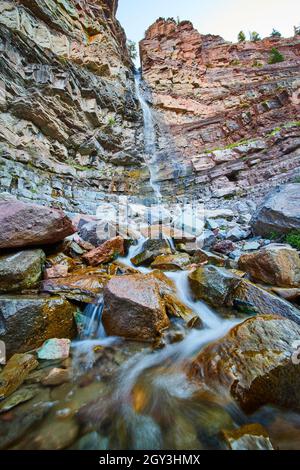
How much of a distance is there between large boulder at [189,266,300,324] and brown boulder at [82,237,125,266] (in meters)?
2.13

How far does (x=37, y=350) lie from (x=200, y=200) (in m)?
12.9

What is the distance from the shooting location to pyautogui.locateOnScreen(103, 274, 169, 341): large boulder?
284 centimetres

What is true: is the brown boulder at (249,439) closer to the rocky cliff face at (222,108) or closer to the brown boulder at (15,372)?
the brown boulder at (15,372)

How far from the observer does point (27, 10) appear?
13961mm

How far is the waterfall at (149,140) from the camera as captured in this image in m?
16.8

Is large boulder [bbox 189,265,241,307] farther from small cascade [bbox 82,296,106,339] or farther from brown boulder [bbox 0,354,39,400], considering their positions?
brown boulder [bbox 0,354,39,400]

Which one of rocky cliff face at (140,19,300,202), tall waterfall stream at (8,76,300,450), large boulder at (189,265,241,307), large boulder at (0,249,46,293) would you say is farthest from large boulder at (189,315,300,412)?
rocky cliff face at (140,19,300,202)

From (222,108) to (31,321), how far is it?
25486mm

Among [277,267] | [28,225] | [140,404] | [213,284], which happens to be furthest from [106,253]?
[277,267]

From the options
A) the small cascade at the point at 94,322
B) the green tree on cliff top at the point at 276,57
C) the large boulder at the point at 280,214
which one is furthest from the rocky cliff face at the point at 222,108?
the small cascade at the point at 94,322

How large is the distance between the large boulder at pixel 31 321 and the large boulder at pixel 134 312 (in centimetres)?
58

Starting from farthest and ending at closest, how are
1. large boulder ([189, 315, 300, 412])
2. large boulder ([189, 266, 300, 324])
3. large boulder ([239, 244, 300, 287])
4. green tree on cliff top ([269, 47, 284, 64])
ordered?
green tree on cliff top ([269, 47, 284, 64]) < large boulder ([239, 244, 300, 287]) < large boulder ([189, 266, 300, 324]) < large boulder ([189, 315, 300, 412])

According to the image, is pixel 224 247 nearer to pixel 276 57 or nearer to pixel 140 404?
pixel 140 404
